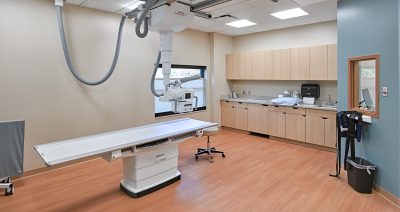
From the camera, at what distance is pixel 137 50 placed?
482 centimetres

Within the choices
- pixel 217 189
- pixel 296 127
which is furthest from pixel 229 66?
pixel 217 189

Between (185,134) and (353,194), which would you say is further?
(185,134)

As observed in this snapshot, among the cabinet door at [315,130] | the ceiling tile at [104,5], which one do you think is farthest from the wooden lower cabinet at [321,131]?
the ceiling tile at [104,5]

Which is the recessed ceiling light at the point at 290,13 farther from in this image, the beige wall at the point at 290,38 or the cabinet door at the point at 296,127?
the cabinet door at the point at 296,127

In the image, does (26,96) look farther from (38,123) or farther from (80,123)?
(80,123)

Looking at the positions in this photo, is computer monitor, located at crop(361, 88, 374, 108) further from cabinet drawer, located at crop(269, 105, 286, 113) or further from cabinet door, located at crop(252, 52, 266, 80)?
cabinet door, located at crop(252, 52, 266, 80)

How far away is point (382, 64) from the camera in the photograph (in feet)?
9.54

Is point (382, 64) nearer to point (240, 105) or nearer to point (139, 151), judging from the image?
point (139, 151)

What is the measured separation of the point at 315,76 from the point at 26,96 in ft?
17.6

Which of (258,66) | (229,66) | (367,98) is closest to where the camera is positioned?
(367,98)

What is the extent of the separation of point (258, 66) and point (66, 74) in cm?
437

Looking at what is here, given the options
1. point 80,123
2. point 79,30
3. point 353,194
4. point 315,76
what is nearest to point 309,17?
point 315,76

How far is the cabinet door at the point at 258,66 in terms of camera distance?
600 cm

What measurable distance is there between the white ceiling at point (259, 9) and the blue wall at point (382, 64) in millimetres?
715
